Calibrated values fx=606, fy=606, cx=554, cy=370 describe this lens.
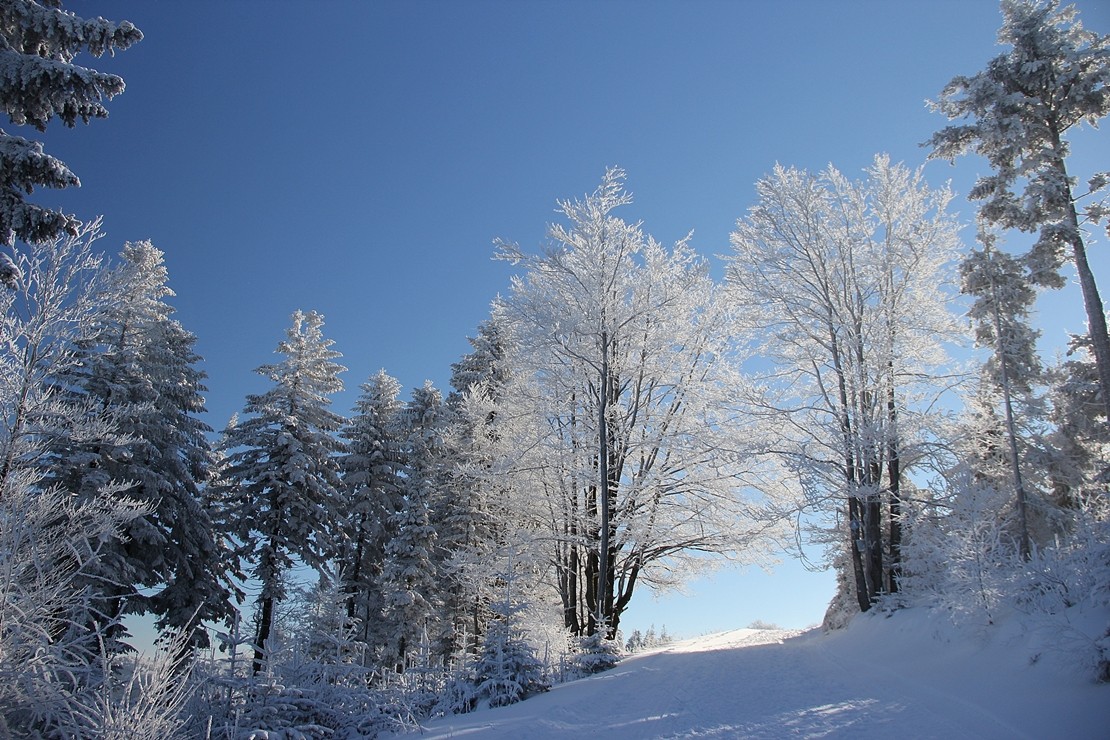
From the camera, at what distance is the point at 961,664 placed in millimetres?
8172

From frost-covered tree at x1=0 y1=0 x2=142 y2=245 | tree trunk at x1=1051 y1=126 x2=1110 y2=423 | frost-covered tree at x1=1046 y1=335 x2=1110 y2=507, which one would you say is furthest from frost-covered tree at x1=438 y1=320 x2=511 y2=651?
frost-covered tree at x1=1046 y1=335 x2=1110 y2=507

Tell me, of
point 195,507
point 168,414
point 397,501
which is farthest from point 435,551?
point 168,414

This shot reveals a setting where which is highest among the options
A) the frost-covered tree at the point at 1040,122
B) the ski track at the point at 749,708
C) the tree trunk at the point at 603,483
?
the frost-covered tree at the point at 1040,122

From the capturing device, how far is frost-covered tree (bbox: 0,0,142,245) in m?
9.84

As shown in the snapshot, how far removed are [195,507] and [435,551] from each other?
866cm

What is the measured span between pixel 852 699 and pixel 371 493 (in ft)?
70.7

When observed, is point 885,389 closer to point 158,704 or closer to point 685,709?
point 685,709

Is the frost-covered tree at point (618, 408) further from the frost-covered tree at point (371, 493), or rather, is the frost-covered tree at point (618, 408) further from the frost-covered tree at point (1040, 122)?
the frost-covered tree at point (371, 493)

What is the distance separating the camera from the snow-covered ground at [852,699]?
5875mm

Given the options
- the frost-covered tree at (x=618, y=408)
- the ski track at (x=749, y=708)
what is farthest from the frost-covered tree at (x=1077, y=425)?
the ski track at (x=749, y=708)

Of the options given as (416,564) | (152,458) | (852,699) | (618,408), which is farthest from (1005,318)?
(152,458)

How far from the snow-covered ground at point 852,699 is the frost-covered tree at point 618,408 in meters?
4.96

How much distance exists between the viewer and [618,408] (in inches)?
621

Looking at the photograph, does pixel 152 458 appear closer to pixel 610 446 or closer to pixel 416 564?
pixel 416 564
